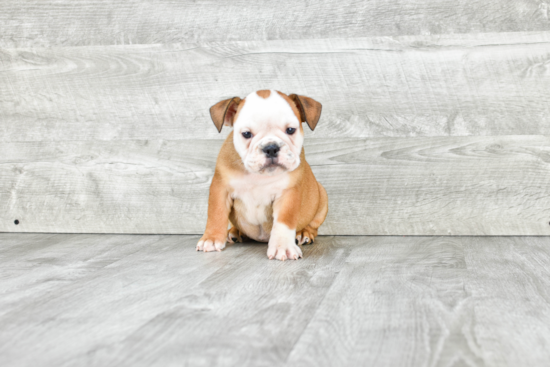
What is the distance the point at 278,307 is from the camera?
133cm

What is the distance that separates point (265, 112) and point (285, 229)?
410 millimetres

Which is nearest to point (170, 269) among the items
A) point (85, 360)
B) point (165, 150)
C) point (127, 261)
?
point (127, 261)

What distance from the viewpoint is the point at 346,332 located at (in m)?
1.16

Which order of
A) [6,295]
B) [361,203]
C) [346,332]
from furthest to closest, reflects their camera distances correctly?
[361,203], [6,295], [346,332]

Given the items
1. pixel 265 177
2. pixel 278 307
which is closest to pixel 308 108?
pixel 265 177

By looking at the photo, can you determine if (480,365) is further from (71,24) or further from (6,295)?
(71,24)

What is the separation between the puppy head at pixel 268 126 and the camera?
1.86 m

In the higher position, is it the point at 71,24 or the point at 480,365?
the point at 71,24

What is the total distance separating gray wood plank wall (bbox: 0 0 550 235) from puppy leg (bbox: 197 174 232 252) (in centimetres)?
49

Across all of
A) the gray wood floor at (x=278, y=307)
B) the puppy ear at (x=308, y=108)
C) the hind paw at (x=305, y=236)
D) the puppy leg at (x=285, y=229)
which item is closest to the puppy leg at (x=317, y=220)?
Answer: the hind paw at (x=305, y=236)

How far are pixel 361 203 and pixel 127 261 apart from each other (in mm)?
1062

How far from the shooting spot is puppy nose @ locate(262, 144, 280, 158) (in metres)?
1.84

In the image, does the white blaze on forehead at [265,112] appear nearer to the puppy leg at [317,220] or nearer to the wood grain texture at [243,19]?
the puppy leg at [317,220]

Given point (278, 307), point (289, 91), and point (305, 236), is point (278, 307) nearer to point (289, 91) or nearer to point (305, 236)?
point (305, 236)
